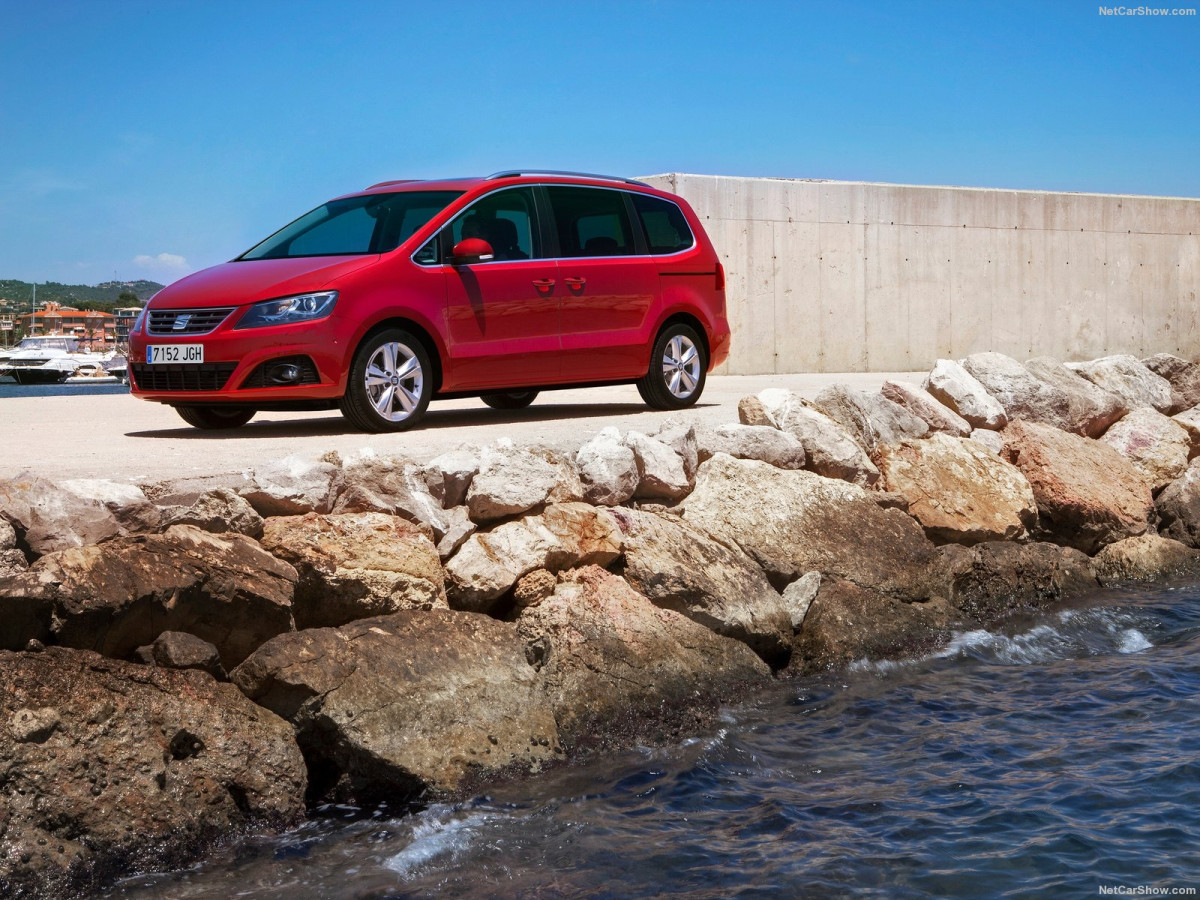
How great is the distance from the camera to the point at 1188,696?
278 inches

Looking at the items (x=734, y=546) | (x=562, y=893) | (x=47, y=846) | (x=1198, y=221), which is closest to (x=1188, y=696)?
(x=734, y=546)

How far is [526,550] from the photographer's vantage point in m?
6.98

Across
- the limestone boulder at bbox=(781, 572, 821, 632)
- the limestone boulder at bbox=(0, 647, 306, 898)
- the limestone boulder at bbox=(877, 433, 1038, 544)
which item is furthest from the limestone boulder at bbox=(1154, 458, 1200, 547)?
the limestone boulder at bbox=(0, 647, 306, 898)

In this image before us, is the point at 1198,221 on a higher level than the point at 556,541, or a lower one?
higher

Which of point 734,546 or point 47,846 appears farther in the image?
point 734,546

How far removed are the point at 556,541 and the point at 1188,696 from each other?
346 centimetres

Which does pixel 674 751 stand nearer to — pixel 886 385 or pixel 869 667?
pixel 869 667

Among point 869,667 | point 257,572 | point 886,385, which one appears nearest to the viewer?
point 257,572

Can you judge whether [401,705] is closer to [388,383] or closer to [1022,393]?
[388,383]

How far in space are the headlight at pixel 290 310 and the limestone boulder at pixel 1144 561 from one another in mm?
5821

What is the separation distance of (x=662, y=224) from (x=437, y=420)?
253cm

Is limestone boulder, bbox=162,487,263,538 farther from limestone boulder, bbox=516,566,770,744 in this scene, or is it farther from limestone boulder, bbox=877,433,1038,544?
limestone boulder, bbox=877,433,1038,544

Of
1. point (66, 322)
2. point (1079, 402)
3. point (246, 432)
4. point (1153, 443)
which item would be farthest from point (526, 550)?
point (66, 322)

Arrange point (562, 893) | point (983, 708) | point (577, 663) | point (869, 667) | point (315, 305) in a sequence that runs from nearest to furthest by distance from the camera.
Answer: point (562, 893)
point (577, 663)
point (983, 708)
point (869, 667)
point (315, 305)
